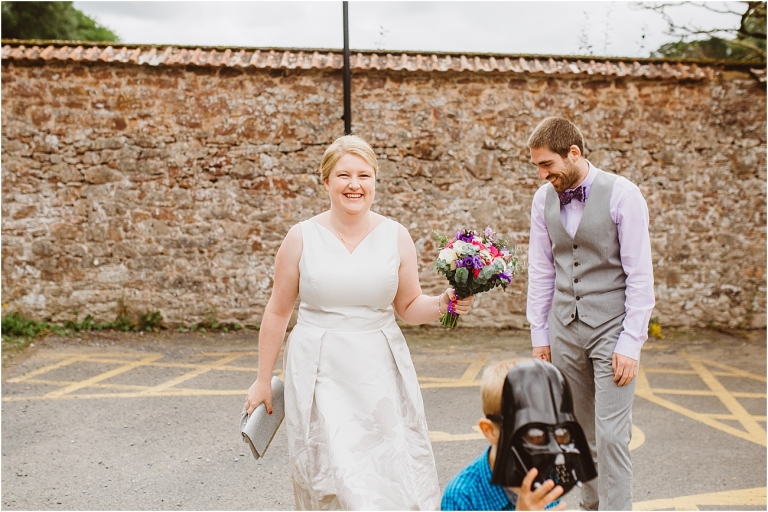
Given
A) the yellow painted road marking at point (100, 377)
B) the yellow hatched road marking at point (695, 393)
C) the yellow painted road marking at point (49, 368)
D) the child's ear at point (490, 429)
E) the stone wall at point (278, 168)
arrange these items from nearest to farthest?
the child's ear at point (490, 429)
the yellow painted road marking at point (100, 377)
the yellow hatched road marking at point (695, 393)
the yellow painted road marking at point (49, 368)
the stone wall at point (278, 168)

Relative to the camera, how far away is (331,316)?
297 centimetres

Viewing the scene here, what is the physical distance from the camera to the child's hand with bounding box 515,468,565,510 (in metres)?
1.77

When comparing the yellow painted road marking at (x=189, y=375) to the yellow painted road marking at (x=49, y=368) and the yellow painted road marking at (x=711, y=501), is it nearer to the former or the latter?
the yellow painted road marking at (x=49, y=368)

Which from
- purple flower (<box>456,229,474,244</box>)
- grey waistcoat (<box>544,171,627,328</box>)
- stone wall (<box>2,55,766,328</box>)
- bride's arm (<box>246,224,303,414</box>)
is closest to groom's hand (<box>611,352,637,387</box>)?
grey waistcoat (<box>544,171,627,328</box>)

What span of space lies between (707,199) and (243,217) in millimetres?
6296

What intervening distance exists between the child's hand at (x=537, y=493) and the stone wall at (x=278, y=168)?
7.14 m

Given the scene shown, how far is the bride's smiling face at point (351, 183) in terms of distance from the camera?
290cm

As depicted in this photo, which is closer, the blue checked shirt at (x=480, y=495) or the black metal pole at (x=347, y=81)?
the blue checked shirt at (x=480, y=495)

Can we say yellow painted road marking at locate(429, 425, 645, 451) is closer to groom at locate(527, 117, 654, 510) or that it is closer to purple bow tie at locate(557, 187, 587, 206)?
groom at locate(527, 117, 654, 510)

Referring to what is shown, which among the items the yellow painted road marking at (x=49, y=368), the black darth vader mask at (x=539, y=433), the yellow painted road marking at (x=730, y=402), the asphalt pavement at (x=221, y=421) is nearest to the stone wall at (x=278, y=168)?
the asphalt pavement at (x=221, y=421)

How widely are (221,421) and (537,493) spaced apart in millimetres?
4228

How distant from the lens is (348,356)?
9.56ft

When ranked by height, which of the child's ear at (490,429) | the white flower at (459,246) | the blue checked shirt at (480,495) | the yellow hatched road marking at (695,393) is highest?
the white flower at (459,246)

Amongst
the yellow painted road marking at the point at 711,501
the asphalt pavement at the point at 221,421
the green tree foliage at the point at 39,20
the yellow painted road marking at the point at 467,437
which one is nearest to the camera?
the yellow painted road marking at the point at 711,501
